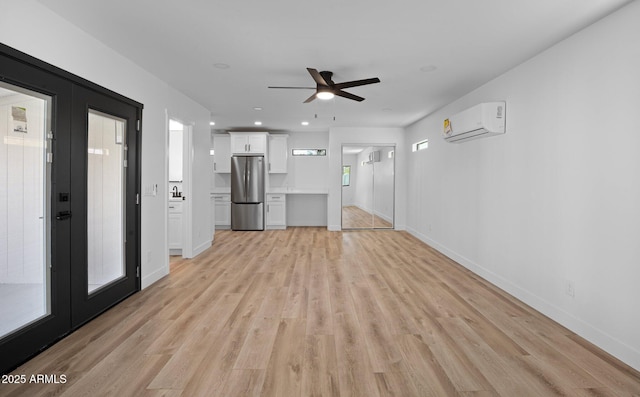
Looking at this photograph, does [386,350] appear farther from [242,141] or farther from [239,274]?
[242,141]

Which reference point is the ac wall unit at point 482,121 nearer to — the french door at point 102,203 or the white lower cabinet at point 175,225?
the french door at point 102,203

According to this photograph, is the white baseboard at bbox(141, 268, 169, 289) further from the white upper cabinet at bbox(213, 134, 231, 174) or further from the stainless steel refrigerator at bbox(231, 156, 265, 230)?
the white upper cabinet at bbox(213, 134, 231, 174)

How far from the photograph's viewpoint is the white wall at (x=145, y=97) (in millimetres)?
2338

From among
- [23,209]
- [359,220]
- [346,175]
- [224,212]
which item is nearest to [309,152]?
[346,175]

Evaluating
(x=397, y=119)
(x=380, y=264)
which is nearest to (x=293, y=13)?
(x=380, y=264)

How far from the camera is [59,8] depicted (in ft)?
8.14

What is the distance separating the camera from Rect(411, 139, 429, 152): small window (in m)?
6.70

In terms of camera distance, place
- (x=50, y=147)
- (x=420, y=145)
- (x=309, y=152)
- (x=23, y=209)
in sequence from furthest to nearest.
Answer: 1. (x=309, y=152)
2. (x=420, y=145)
3. (x=50, y=147)
4. (x=23, y=209)

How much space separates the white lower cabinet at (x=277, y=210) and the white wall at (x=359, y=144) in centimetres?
123

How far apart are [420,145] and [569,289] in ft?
15.2

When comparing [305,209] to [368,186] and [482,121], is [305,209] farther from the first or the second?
[482,121]

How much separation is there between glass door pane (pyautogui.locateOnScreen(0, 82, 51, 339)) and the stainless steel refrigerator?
5.63 m

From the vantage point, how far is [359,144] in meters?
8.00

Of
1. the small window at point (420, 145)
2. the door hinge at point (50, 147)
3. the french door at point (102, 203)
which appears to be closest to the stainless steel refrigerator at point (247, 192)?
the small window at point (420, 145)
